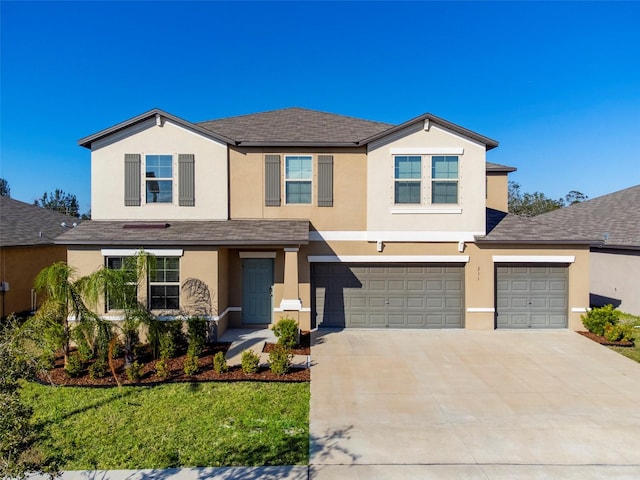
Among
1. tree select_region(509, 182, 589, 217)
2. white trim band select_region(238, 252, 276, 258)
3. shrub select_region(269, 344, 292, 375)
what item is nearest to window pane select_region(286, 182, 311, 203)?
white trim band select_region(238, 252, 276, 258)

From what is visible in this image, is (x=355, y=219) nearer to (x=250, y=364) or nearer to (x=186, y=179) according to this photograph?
(x=186, y=179)

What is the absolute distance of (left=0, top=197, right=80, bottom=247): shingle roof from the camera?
46.3 feet

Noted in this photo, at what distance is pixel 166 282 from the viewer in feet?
35.3

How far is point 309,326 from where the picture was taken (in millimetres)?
11656

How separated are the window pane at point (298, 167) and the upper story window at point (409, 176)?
2.95 meters

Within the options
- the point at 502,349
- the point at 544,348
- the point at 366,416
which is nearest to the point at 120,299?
the point at 366,416

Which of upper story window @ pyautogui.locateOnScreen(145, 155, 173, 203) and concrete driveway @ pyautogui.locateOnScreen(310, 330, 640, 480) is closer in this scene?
concrete driveway @ pyautogui.locateOnScreen(310, 330, 640, 480)

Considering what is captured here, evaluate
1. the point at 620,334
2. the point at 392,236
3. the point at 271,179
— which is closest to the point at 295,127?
the point at 271,179

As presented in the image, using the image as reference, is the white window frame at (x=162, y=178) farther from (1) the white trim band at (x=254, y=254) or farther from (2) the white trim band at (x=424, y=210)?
(2) the white trim band at (x=424, y=210)

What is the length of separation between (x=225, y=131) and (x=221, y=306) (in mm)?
6278

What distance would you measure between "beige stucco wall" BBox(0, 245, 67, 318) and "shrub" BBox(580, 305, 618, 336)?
19981 millimetres

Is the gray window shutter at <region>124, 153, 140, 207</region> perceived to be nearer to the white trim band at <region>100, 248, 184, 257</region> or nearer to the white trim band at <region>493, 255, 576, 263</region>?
the white trim band at <region>100, 248, 184, 257</region>

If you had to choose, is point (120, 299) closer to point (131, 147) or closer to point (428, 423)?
point (131, 147)

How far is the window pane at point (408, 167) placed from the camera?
1191 centimetres
